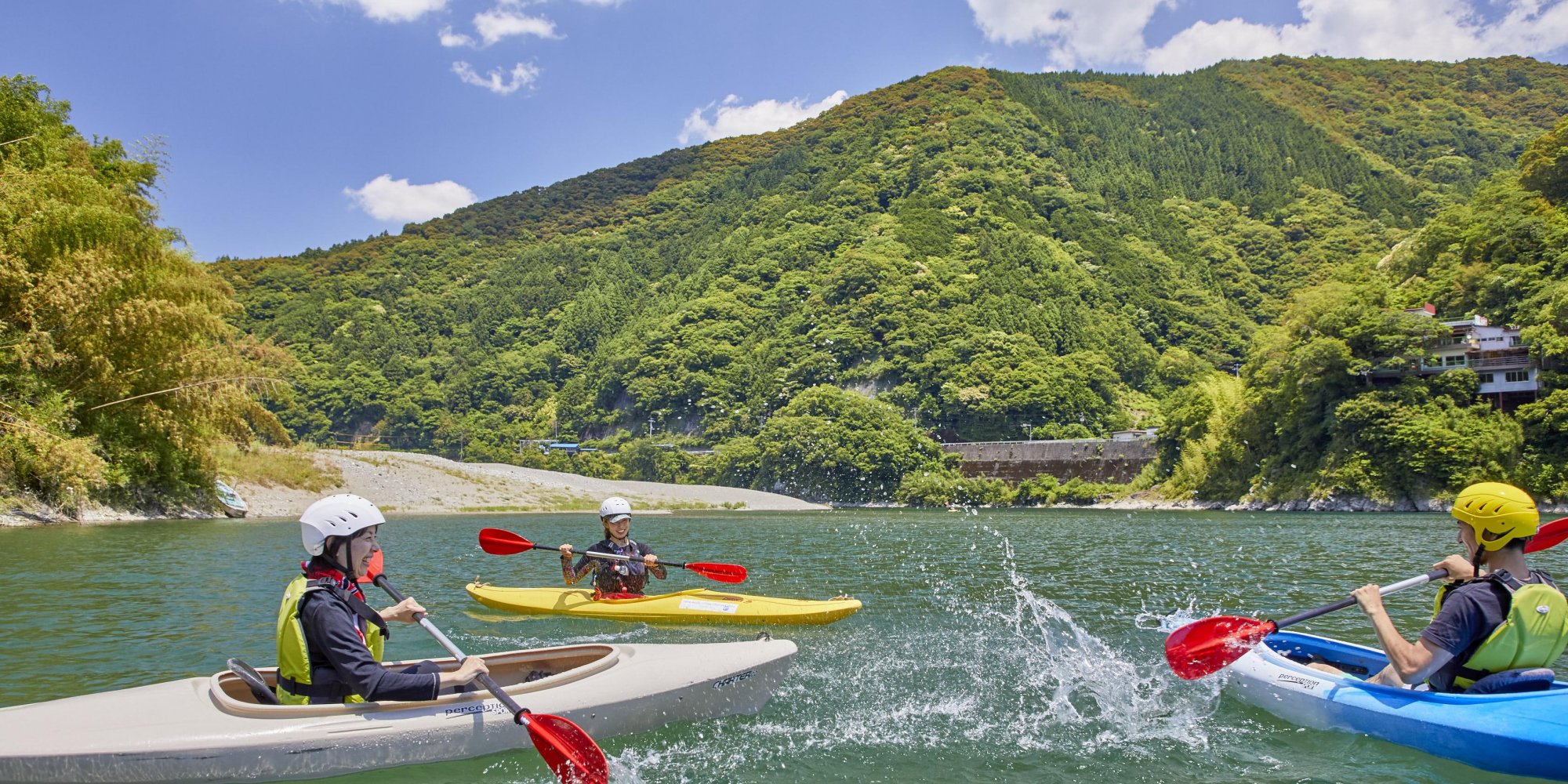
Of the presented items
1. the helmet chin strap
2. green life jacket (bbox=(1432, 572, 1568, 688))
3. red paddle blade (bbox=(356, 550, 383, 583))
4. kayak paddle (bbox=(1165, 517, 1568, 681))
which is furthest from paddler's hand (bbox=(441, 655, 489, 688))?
green life jacket (bbox=(1432, 572, 1568, 688))

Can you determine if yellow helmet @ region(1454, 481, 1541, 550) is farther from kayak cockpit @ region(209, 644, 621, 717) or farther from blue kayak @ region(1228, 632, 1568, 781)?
kayak cockpit @ region(209, 644, 621, 717)

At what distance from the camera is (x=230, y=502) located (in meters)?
34.8

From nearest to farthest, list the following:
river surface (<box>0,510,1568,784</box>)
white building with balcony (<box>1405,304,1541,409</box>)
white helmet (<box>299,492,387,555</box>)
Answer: white helmet (<box>299,492,387,555</box>) < river surface (<box>0,510,1568,784</box>) < white building with balcony (<box>1405,304,1541,409</box>)

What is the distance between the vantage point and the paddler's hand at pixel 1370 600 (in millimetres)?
5875

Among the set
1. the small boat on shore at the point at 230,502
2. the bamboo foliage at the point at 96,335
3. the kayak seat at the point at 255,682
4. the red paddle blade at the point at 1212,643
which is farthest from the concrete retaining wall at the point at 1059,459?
the kayak seat at the point at 255,682

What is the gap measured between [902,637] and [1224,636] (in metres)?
4.42

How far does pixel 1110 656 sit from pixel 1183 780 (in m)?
3.51

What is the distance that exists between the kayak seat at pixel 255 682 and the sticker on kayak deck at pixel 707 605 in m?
6.02

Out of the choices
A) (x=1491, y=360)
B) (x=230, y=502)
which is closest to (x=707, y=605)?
(x=230, y=502)

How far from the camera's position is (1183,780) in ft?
19.6

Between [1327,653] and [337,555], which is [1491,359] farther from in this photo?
[337,555]

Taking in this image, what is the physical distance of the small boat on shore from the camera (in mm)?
34312

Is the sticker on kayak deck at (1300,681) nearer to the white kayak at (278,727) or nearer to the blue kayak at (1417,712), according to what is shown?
the blue kayak at (1417,712)

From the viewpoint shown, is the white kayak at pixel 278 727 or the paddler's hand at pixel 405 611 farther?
the paddler's hand at pixel 405 611
